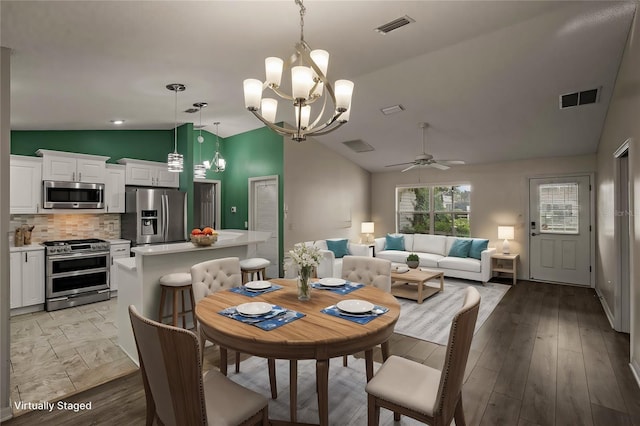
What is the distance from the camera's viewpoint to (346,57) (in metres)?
3.32

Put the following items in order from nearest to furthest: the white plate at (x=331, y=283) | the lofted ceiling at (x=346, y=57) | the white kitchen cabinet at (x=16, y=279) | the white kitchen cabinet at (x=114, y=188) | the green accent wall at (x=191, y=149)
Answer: the lofted ceiling at (x=346, y=57) → the white plate at (x=331, y=283) → the white kitchen cabinet at (x=16, y=279) → the green accent wall at (x=191, y=149) → the white kitchen cabinet at (x=114, y=188)

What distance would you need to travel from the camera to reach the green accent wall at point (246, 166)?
5.90 meters

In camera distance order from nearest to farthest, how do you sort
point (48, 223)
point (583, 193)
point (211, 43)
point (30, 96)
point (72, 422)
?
point (72, 422) < point (211, 43) < point (30, 96) < point (48, 223) < point (583, 193)

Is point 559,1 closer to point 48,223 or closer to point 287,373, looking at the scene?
point 287,373

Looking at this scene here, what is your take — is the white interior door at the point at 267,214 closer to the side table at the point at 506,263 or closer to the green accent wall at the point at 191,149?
the green accent wall at the point at 191,149

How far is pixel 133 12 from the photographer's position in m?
2.18

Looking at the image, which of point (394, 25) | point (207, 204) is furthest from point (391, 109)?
point (207, 204)

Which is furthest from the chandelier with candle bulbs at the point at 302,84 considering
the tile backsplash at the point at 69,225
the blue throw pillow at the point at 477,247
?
the blue throw pillow at the point at 477,247

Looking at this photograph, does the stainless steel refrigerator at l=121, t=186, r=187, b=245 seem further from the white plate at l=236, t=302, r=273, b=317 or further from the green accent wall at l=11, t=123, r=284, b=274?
the white plate at l=236, t=302, r=273, b=317

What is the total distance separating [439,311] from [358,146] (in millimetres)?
3583

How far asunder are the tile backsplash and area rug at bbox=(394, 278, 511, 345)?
16.1 ft

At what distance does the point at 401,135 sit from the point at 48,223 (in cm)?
577

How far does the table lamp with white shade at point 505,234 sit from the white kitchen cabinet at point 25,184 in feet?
24.8

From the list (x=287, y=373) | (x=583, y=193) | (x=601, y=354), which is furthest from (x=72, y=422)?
(x=583, y=193)
